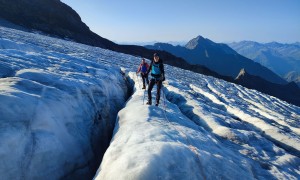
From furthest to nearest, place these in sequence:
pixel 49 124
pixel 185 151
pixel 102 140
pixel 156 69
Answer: pixel 156 69
pixel 102 140
pixel 49 124
pixel 185 151

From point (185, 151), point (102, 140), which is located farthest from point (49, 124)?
point (185, 151)

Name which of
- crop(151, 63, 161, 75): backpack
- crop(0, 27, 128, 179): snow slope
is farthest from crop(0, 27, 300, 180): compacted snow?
crop(151, 63, 161, 75): backpack

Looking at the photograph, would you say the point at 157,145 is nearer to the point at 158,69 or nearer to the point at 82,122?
the point at 82,122

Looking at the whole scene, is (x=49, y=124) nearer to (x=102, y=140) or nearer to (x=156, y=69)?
(x=102, y=140)

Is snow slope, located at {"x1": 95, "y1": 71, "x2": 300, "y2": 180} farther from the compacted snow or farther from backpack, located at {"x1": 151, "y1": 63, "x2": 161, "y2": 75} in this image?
backpack, located at {"x1": 151, "y1": 63, "x2": 161, "y2": 75}

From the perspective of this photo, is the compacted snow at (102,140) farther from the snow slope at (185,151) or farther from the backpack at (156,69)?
the backpack at (156,69)

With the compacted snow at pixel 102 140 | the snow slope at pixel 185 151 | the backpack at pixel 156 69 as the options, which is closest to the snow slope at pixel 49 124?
the compacted snow at pixel 102 140

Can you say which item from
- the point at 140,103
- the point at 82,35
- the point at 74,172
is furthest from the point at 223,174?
the point at 82,35

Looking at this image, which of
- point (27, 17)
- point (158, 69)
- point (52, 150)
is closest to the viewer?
point (52, 150)

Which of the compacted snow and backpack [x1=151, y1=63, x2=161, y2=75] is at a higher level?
backpack [x1=151, y1=63, x2=161, y2=75]

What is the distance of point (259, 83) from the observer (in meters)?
128

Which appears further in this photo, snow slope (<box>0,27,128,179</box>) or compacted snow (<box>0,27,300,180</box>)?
snow slope (<box>0,27,128,179</box>)

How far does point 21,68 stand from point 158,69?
561 centimetres

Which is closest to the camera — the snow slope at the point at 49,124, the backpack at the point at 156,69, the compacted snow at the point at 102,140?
the compacted snow at the point at 102,140
